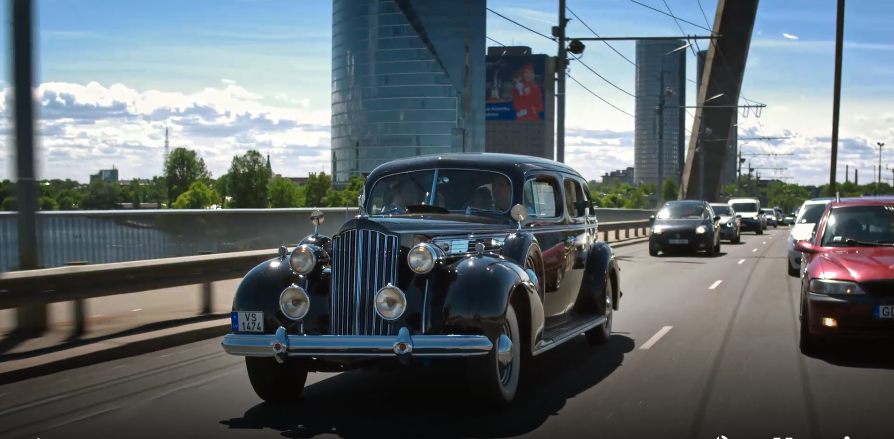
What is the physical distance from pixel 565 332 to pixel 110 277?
4565 millimetres

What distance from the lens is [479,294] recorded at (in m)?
6.01

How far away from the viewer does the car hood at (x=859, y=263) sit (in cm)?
806

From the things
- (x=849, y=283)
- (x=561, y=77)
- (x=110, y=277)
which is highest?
(x=561, y=77)

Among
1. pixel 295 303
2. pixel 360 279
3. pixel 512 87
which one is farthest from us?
pixel 512 87

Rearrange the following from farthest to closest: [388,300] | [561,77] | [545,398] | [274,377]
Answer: [561,77] < [545,398] < [274,377] < [388,300]

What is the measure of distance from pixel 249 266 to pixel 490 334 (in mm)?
6335

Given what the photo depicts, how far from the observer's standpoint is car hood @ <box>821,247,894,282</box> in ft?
26.5

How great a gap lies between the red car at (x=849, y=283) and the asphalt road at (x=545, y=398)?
0.32 metres

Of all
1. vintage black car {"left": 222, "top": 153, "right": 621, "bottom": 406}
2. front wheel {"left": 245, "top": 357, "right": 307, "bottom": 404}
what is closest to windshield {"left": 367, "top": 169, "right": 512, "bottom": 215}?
vintage black car {"left": 222, "top": 153, "right": 621, "bottom": 406}

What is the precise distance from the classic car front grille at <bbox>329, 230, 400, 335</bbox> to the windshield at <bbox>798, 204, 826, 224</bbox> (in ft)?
49.9

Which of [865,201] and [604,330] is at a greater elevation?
[865,201]

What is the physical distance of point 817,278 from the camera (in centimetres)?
826

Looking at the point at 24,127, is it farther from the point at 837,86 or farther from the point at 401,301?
the point at 837,86

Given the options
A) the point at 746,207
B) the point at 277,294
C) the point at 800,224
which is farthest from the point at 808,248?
the point at 746,207
